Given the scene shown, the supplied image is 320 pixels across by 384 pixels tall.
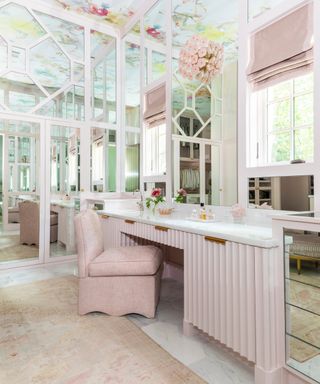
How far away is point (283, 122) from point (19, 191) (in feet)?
11.4

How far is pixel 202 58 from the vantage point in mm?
2482

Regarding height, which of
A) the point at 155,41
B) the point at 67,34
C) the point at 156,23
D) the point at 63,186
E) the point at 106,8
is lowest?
the point at 63,186

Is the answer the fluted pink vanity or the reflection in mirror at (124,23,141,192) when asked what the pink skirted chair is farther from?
the reflection in mirror at (124,23,141,192)

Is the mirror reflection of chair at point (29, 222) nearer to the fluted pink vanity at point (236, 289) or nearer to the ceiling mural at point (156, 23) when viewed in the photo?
the fluted pink vanity at point (236, 289)

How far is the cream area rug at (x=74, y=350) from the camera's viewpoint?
1.58 meters

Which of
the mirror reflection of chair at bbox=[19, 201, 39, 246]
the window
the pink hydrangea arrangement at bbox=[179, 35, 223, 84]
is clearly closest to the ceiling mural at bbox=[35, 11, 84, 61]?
the pink hydrangea arrangement at bbox=[179, 35, 223, 84]

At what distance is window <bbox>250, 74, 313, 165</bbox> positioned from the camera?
1.81 m

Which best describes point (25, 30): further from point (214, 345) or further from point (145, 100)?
point (214, 345)

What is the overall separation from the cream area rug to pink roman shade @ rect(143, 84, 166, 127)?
224cm

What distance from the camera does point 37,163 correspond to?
3.82m

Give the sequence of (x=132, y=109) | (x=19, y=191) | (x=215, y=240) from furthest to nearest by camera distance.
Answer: (x=132, y=109) → (x=19, y=191) → (x=215, y=240)

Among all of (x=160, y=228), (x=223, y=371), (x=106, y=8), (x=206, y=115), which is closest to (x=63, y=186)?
(x=160, y=228)

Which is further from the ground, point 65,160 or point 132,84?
point 132,84

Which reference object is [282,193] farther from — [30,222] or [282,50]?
[30,222]
